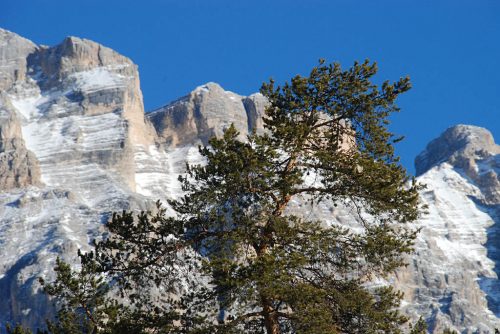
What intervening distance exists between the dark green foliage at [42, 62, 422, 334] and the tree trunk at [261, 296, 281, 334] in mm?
33

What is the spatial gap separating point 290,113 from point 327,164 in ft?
7.35

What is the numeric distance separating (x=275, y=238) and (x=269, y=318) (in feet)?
8.00

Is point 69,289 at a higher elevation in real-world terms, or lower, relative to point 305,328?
higher

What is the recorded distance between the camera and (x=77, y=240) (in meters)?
194

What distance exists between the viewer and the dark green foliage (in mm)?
28172

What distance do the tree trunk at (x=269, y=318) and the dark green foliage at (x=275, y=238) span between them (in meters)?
0.03

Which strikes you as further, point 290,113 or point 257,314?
point 290,113

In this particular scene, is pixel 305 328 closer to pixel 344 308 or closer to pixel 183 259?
pixel 344 308

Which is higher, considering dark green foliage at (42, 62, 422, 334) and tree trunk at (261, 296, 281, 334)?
dark green foliage at (42, 62, 422, 334)

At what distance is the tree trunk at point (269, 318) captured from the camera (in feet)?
92.0

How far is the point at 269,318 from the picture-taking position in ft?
92.4

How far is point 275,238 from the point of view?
29.1m

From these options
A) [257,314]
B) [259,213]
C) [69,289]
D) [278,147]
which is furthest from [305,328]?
[69,289]

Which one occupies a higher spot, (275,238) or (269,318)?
(275,238)
